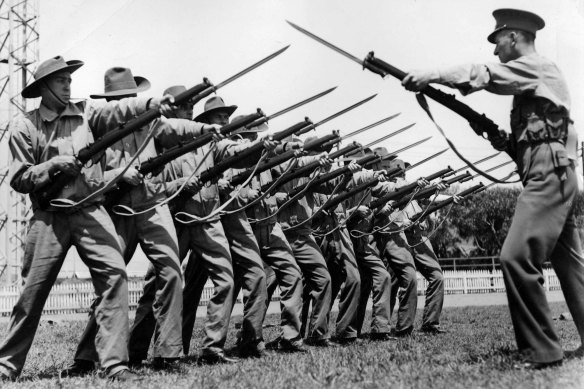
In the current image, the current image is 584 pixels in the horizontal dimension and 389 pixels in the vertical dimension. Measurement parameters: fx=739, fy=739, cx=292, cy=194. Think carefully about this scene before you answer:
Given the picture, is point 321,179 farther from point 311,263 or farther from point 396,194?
point 396,194

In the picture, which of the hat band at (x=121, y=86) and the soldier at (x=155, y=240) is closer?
the soldier at (x=155, y=240)

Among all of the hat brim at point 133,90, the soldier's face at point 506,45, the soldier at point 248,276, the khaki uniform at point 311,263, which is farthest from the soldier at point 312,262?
the soldier's face at point 506,45

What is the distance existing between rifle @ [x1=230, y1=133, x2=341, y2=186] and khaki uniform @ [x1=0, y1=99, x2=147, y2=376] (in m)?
2.23

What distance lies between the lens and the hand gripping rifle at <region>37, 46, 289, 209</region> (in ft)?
19.6

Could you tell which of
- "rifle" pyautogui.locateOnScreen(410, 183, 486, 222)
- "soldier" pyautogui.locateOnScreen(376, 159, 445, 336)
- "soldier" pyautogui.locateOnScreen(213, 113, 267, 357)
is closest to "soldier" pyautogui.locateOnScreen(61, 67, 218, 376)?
"soldier" pyautogui.locateOnScreen(213, 113, 267, 357)

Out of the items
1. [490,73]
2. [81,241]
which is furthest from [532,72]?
[81,241]

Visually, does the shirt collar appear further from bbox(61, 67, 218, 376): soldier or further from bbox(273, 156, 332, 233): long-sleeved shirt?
bbox(273, 156, 332, 233): long-sleeved shirt

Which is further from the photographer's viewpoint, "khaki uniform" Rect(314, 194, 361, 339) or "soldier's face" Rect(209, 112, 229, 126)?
"khaki uniform" Rect(314, 194, 361, 339)

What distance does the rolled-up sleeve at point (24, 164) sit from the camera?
600 cm

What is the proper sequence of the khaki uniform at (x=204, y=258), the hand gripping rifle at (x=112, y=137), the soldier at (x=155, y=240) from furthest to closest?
the khaki uniform at (x=204, y=258), the soldier at (x=155, y=240), the hand gripping rifle at (x=112, y=137)

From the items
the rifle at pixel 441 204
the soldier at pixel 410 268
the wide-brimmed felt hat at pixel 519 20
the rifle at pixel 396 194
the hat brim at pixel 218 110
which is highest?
the wide-brimmed felt hat at pixel 519 20

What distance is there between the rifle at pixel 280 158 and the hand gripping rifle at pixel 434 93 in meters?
2.54

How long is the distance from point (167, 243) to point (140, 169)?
2.43 ft

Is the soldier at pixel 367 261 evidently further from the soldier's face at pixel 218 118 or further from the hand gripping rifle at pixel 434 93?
the hand gripping rifle at pixel 434 93
